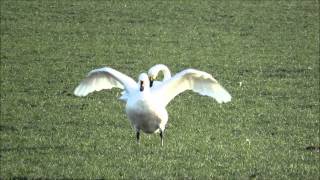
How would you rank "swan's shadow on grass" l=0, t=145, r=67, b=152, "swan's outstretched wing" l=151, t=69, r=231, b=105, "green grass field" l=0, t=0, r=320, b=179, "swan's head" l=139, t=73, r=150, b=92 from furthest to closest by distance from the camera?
"swan's outstretched wing" l=151, t=69, r=231, b=105
"swan's head" l=139, t=73, r=150, b=92
"swan's shadow on grass" l=0, t=145, r=67, b=152
"green grass field" l=0, t=0, r=320, b=179

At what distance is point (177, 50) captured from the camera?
77.9ft

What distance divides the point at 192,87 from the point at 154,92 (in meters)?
0.76

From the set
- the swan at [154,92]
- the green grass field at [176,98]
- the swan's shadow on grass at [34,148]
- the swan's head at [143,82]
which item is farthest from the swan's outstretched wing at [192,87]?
the swan's shadow on grass at [34,148]

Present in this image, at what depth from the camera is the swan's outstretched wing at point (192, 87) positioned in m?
12.7

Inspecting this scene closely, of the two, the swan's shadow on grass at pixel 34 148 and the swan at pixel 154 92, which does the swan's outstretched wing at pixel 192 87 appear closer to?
the swan at pixel 154 92

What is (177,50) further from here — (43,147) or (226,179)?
(226,179)

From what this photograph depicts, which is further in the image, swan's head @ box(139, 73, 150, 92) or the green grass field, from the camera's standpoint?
swan's head @ box(139, 73, 150, 92)

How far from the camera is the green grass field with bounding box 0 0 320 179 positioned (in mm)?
11477

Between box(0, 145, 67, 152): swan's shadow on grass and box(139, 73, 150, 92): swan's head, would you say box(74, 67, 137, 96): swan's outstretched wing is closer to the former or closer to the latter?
box(139, 73, 150, 92): swan's head

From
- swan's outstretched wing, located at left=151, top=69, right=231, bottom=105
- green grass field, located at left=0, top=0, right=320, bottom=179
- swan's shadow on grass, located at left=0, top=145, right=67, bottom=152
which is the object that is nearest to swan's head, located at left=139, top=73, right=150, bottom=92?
swan's outstretched wing, located at left=151, top=69, right=231, bottom=105

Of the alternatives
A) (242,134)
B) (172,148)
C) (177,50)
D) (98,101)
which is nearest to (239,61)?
(177,50)

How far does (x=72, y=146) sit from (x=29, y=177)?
2023 mm

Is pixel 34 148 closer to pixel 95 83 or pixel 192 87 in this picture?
pixel 95 83

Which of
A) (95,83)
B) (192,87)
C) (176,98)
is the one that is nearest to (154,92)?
(192,87)
